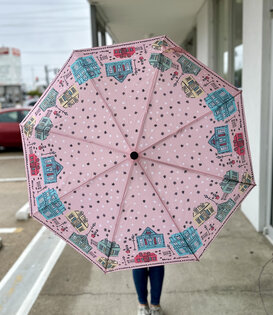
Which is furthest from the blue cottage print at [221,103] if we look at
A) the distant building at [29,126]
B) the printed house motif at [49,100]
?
the distant building at [29,126]

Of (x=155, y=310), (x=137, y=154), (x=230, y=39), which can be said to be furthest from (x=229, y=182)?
(x=230, y=39)

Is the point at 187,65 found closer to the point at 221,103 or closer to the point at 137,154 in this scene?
the point at 221,103

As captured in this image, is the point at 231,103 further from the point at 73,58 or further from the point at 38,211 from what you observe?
the point at 38,211

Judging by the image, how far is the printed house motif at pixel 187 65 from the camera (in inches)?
77.2

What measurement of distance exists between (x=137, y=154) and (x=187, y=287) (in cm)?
185

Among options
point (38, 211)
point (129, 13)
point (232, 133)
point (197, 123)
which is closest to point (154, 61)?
point (197, 123)

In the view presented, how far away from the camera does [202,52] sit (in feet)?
25.3

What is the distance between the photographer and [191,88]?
1961 mm

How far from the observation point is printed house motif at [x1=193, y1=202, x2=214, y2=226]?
79.5 inches

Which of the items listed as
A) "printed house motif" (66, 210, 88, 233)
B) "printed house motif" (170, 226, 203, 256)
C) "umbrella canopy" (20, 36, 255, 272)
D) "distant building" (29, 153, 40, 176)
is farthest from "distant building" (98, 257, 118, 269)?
"distant building" (29, 153, 40, 176)

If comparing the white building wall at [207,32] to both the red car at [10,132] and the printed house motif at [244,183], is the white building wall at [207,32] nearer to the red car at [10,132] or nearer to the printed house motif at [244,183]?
the printed house motif at [244,183]

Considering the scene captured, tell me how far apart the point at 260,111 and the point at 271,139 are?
34 centimetres

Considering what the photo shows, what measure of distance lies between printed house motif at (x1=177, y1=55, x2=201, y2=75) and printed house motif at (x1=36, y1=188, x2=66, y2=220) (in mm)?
1033

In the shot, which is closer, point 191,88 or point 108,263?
point 191,88
